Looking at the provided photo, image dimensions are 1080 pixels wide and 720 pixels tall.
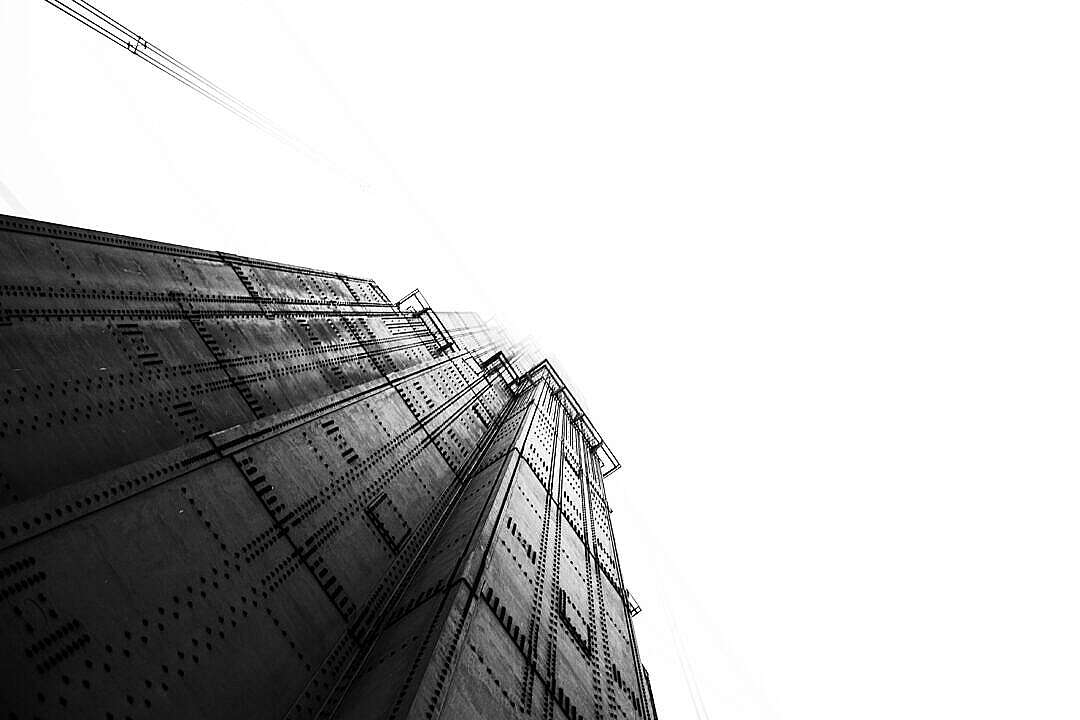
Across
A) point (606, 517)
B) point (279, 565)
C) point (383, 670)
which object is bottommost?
point (606, 517)

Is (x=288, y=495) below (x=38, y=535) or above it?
below

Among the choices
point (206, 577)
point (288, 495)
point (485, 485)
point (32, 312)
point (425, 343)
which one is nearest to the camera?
point (206, 577)

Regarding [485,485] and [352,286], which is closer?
[485,485]

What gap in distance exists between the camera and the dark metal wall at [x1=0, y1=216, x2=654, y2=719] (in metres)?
4.46

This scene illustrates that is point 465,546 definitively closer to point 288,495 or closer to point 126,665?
point 288,495

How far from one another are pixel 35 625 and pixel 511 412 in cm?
1611

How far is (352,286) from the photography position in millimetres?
18234

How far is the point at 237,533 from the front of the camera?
Answer: 6.16 m

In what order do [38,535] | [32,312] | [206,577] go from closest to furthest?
1. [38,535]
2. [206,577]
3. [32,312]

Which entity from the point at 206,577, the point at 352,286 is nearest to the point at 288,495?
the point at 206,577

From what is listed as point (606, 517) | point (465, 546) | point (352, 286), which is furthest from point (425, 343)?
point (465, 546)

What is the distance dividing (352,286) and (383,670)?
14.1 m

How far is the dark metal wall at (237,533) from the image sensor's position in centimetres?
446

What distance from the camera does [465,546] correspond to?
7.93m
